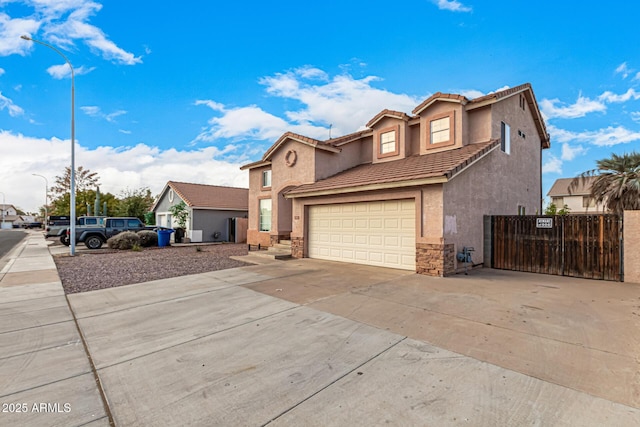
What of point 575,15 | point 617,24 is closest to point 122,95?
point 575,15

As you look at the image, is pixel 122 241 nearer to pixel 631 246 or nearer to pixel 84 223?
pixel 84 223

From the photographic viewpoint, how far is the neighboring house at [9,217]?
80.3 meters

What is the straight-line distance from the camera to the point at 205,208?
2323cm

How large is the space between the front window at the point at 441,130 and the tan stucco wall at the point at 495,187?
1563mm

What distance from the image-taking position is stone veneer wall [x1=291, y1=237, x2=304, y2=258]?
42.5ft

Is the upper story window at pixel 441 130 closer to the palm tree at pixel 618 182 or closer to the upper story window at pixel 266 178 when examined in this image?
the upper story window at pixel 266 178

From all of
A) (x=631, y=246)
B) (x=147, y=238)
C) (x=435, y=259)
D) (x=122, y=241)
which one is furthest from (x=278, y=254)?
(x=631, y=246)

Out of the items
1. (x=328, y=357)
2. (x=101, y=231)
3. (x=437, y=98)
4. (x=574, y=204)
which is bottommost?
(x=328, y=357)

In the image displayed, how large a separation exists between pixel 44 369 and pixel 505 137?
567 inches

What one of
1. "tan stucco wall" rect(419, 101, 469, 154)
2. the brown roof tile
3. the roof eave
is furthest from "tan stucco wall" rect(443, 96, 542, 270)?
the brown roof tile

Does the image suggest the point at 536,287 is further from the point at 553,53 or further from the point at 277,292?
the point at 553,53

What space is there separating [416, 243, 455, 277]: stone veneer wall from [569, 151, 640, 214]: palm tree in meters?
13.1

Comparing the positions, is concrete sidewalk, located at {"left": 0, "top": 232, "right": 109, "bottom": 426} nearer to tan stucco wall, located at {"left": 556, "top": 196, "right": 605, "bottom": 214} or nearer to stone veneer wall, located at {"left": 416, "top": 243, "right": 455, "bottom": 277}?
stone veneer wall, located at {"left": 416, "top": 243, "right": 455, "bottom": 277}

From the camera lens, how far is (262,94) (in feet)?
52.5
